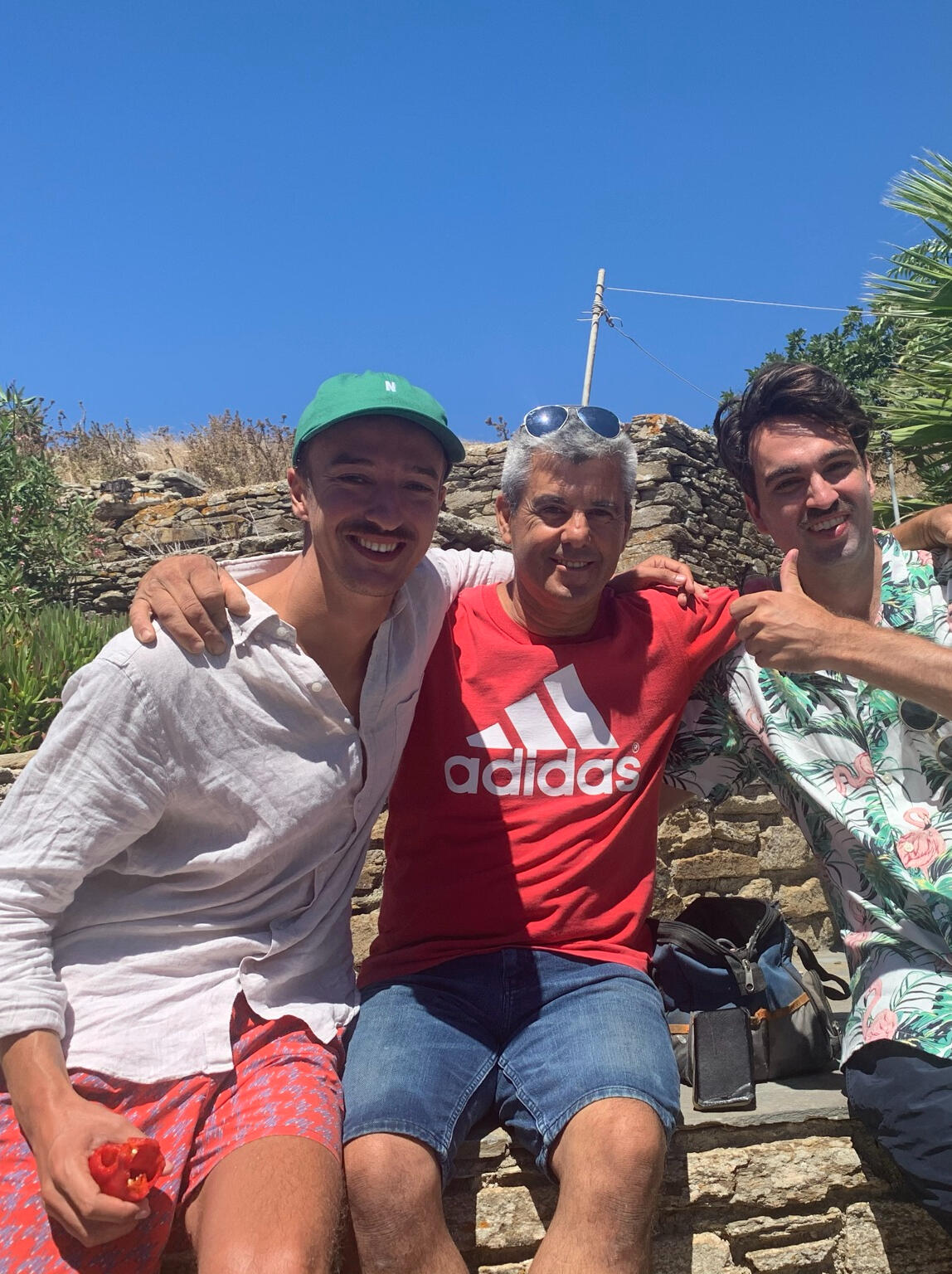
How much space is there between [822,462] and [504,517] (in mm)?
786

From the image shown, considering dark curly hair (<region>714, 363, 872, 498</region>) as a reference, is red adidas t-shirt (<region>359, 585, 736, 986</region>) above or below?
below

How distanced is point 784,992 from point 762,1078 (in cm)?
21

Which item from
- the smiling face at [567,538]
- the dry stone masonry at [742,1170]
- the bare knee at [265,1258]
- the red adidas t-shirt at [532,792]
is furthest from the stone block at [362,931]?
the bare knee at [265,1258]

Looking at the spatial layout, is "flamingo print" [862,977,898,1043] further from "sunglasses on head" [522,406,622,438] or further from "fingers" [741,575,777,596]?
"sunglasses on head" [522,406,622,438]

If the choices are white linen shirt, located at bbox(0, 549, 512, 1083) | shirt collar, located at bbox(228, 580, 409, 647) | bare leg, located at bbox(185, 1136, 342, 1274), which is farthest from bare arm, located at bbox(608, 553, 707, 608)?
bare leg, located at bbox(185, 1136, 342, 1274)

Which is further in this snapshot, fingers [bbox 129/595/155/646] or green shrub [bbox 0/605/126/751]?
green shrub [bbox 0/605/126/751]

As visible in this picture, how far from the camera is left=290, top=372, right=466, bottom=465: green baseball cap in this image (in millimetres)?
2078

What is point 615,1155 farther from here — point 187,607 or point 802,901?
point 802,901

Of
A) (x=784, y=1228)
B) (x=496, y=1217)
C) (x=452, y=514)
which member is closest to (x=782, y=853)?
(x=784, y=1228)

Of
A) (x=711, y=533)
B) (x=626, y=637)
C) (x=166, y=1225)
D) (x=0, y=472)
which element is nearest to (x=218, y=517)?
(x=0, y=472)

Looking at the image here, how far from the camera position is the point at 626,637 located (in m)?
2.46

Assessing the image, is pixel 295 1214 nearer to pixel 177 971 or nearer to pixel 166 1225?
pixel 166 1225

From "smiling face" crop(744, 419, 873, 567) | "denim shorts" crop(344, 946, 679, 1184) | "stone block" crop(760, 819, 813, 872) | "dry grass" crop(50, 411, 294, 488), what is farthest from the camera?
"dry grass" crop(50, 411, 294, 488)

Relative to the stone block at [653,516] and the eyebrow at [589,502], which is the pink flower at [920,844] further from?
the stone block at [653,516]
